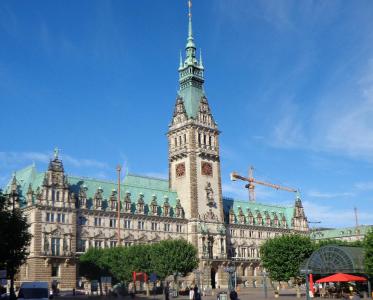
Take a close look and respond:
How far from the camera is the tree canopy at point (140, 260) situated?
10656 centimetres

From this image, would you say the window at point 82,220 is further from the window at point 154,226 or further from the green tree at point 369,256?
the green tree at point 369,256

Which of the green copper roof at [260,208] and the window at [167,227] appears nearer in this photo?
the window at [167,227]

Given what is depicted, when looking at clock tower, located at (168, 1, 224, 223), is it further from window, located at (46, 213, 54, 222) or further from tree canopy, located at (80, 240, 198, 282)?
window, located at (46, 213, 54, 222)

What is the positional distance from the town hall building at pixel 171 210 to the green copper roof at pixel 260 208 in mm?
456

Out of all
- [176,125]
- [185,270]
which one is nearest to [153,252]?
[185,270]

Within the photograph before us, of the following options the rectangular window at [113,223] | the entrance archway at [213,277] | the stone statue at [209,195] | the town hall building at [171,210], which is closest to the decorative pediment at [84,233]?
the town hall building at [171,210]

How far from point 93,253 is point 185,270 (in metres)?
20.3

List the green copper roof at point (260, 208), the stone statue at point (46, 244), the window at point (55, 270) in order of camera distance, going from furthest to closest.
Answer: the green copper roof at point (260, 208) < the window at point (55, 270) < the stone statue at point (46, 244)

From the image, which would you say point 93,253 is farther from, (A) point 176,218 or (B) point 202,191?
(B) point 202,191


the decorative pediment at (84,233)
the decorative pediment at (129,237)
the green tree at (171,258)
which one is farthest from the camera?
the decorative pediment at (129,237)

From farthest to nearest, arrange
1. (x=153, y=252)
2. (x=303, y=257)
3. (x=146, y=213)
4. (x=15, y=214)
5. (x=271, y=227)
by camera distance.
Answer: (x=271, y=227)
(x=146, y=213)
(x=153, y=252)
(x=303, y=257)
(x=15, y=214)

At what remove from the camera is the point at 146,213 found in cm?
13412

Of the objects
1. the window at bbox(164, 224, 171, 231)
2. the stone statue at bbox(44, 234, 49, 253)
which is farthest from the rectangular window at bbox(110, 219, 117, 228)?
the stone statue at bbox(44, 234, 49, 253)

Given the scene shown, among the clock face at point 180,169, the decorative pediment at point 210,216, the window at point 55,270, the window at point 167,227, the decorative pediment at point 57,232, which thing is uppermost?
the clock face at point 180,169
